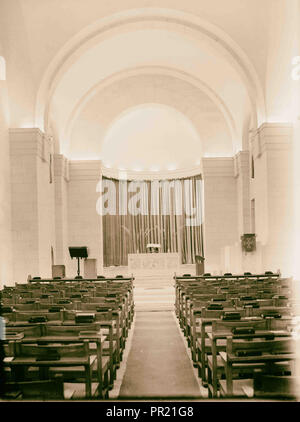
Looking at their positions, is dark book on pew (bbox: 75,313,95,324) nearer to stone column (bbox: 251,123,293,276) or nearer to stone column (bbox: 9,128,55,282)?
stone column (bbox: 9,128,55,282)

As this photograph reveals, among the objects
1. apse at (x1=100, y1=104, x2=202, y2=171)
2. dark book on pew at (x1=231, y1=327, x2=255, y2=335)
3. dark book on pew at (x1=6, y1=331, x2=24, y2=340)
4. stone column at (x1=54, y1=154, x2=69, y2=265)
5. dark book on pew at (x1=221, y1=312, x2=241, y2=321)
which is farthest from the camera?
apse at (x1=100, y1=104, x2=202, y2=171)

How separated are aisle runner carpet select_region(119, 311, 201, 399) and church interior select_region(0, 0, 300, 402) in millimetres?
36

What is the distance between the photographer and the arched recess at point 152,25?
608 inches

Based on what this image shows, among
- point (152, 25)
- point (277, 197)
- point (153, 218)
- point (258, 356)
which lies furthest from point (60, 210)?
point (258, 356)

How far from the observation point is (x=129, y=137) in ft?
81.3

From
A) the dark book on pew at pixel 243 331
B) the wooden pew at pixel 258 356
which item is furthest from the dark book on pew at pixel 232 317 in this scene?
the wooden pew at pixel 258 356

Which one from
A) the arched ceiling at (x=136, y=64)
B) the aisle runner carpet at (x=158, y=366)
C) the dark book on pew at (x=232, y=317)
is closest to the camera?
the dark book on pew at (x=232, y=317)

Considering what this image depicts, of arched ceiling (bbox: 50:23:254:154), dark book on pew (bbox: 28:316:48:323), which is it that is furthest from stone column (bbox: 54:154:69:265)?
dark book on pew (bbox: 28:316:48:323)

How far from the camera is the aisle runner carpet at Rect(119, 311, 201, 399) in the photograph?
5.36 metres

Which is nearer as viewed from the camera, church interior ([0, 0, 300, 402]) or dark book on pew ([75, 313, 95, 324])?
church interior ([0, 0, 300, 402])

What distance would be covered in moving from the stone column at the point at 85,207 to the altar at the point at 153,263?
1.71 m

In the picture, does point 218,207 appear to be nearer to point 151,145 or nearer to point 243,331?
point 151,145

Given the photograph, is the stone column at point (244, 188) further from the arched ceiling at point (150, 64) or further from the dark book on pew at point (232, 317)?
the dark book on pew at point (232, 317)

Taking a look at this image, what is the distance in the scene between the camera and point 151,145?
2495 cm
